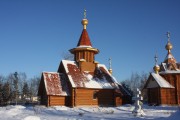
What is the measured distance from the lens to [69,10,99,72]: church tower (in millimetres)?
37500

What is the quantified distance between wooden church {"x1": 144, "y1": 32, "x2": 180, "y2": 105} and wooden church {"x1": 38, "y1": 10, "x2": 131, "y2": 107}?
373 centimetres

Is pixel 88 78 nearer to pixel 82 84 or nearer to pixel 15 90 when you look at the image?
pixel 82 84

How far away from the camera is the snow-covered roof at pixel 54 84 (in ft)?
110

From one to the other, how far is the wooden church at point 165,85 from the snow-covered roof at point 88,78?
16.9 feet

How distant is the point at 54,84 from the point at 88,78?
488 cm

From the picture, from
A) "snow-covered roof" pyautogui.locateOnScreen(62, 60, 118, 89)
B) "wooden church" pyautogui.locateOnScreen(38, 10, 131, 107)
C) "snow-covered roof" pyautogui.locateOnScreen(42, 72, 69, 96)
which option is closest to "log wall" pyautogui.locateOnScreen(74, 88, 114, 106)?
"wooden church" pyautogui.locateOnScreen(38, 10, 131, 107)

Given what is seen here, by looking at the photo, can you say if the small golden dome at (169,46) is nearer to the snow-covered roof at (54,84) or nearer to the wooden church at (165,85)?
the wooden church at (165,85)

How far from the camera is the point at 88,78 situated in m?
36.5

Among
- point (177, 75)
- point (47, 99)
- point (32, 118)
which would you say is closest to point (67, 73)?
point (47, 99)

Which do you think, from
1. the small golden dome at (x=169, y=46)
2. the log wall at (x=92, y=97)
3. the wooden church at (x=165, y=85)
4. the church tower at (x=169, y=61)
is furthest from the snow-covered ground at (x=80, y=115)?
the small golden dome at (x=169, y=46)

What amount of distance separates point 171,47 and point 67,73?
1628cm

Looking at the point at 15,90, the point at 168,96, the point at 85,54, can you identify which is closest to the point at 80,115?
the point at 85,54

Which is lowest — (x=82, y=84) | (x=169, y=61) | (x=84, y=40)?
(x=82, y=84)

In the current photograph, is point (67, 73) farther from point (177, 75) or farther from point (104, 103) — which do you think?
point (177, 75)
